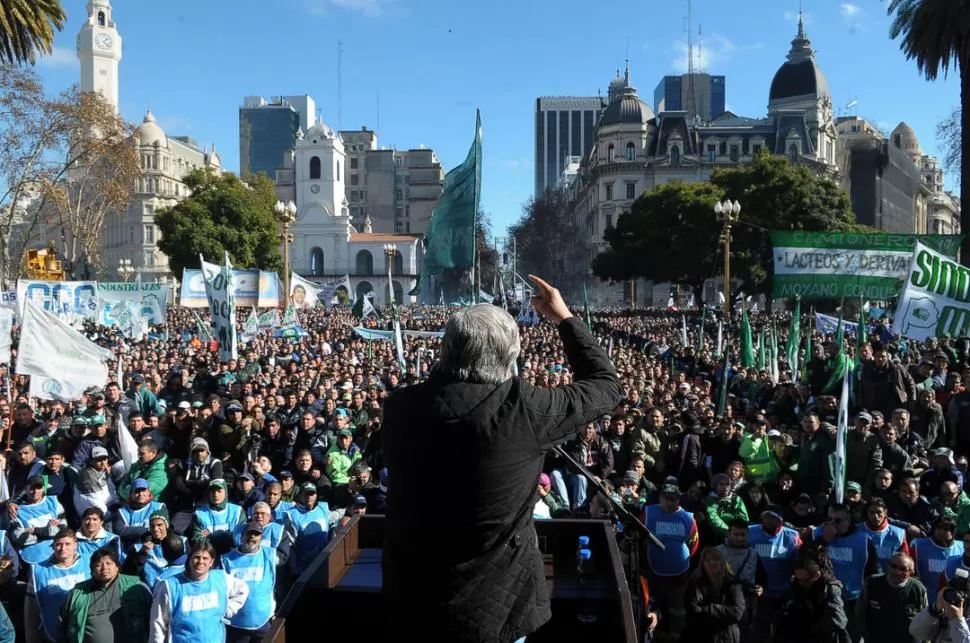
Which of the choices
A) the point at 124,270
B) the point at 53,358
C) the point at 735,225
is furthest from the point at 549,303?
the point at 124,270

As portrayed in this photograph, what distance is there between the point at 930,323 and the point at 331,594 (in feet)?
30.6

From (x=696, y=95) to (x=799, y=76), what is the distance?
41.4m

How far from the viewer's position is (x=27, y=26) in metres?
17.4

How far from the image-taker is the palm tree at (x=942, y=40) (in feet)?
Answer: 57.7

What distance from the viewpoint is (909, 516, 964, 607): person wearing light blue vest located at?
6.14 meters

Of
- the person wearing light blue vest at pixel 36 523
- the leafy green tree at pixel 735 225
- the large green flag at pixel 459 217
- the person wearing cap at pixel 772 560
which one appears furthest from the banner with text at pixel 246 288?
the leafy green tree at pixel 735 225

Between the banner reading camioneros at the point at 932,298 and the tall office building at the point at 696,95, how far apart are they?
260 feet

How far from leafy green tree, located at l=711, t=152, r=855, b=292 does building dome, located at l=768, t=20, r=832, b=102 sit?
37737 millimetres

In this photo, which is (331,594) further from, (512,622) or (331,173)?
(331,173)

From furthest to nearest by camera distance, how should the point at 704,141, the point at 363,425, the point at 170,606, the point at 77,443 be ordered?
the point at 704,141 → the point at 363,425 → the point at 77,443 → the point at 170,606

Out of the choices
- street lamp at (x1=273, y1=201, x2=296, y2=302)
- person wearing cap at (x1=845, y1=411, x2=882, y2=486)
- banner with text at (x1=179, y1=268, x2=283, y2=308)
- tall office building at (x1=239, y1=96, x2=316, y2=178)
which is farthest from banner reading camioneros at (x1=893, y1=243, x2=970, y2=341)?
tall office building at (x1=239, y1=96, x2=316, y2=178)

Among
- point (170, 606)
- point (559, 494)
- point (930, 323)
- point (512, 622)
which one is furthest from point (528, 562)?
point (930, 323)

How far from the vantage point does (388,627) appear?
2119mm

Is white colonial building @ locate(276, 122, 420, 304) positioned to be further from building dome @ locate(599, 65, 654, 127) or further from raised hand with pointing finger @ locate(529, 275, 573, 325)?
raised hand with pointing finger @ locate(529, 275, 573, 325)
